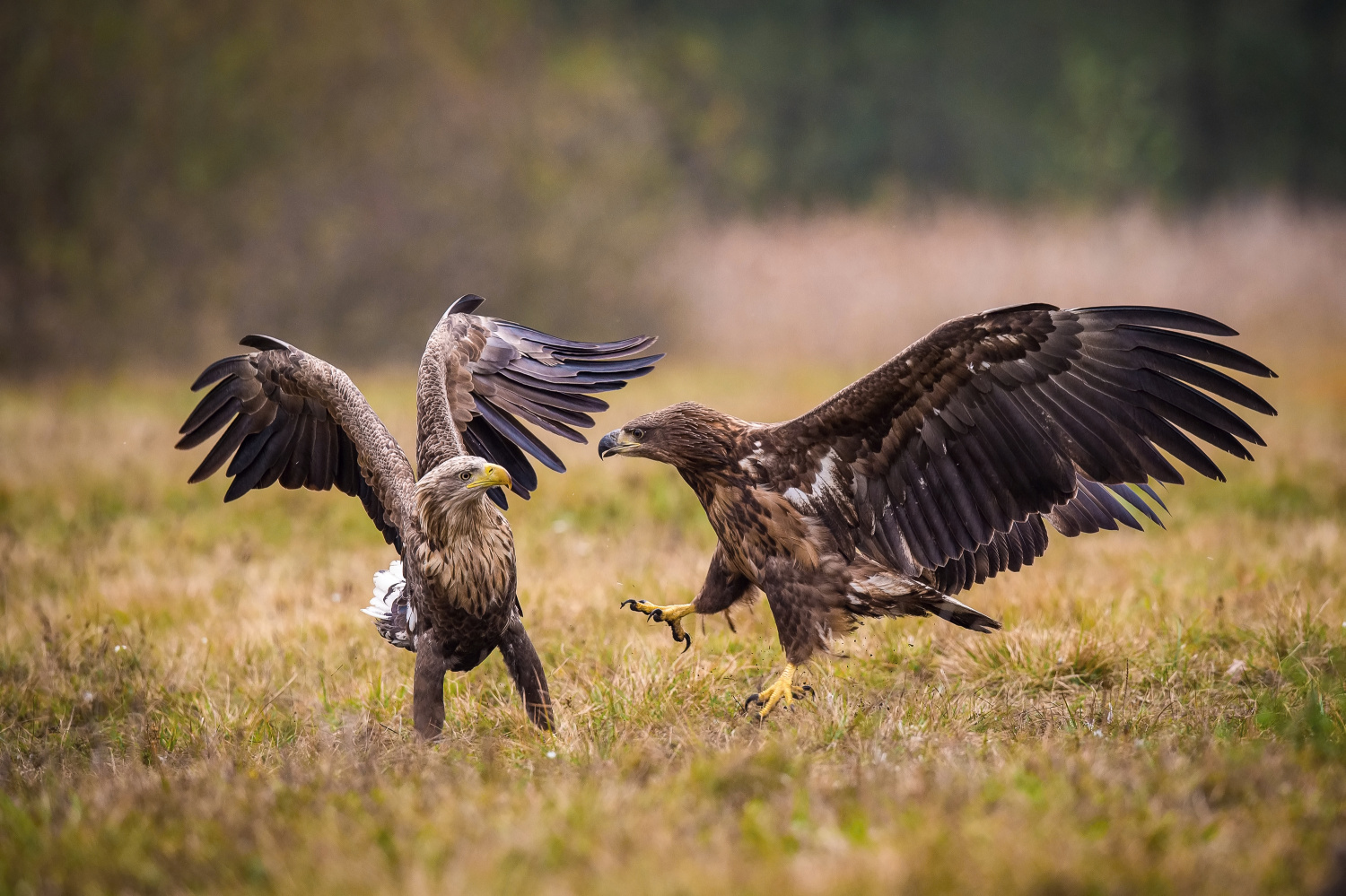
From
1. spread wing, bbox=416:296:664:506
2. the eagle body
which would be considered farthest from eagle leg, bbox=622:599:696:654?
spread wing, bbox=416:296:664:506

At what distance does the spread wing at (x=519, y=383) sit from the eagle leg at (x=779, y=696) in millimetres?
1448

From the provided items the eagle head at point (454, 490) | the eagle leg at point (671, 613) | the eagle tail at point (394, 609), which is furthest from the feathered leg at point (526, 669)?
the eagle leg at point (671, 613)

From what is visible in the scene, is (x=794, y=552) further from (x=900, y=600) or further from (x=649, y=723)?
(x=649, y=723)

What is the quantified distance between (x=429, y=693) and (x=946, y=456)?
2.13 m

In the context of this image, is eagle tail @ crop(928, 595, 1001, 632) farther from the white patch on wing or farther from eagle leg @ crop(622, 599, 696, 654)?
eagle leg @ crop(622, 599, 696, 654)

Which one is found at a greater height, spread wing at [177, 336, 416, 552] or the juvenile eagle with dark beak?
spread wing at [177, 336, 416, 552]

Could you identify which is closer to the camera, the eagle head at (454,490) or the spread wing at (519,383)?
the eagle head at (454,490)

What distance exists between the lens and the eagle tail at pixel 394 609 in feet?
15.0

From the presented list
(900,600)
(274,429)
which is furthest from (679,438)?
(274,429)

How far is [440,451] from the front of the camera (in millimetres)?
4492

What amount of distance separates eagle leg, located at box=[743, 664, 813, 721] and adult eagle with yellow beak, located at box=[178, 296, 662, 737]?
0.79 m

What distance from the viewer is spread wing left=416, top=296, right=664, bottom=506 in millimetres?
5219

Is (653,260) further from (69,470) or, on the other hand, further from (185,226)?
(69,470)

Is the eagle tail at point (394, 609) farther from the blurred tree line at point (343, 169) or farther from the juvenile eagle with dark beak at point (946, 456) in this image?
the blurred tree line at point (343, 169)
